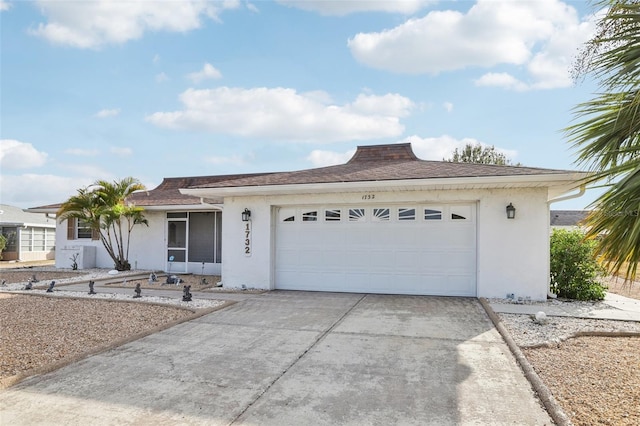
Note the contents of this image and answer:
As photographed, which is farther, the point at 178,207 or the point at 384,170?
the point at 178,207

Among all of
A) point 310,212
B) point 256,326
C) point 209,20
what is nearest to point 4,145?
point 209,20

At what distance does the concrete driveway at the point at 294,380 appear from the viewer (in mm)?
3527

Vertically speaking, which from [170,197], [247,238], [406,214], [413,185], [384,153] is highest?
[384,153]

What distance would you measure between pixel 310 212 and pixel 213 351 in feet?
19.7

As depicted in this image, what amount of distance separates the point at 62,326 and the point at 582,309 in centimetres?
1027

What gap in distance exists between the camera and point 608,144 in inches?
169

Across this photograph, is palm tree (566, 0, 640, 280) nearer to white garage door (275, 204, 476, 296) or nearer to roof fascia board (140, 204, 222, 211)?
white garage door (275, 204, 476, 296)

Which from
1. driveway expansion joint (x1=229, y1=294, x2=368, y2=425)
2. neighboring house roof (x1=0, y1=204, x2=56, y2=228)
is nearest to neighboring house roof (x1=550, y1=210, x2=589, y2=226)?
driveway expansion joint (x1=229, y1=294, x2=368, y2=425)

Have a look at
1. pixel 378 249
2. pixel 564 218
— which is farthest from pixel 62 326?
pixel 564 218

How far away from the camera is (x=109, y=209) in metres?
15.0

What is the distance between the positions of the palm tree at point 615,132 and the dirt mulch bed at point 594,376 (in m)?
1.21

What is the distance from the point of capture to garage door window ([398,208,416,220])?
10.1 metres

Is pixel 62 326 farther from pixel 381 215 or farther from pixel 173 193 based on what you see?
pixel 173 193

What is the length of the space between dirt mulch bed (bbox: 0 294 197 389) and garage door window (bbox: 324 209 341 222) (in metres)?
4.43
